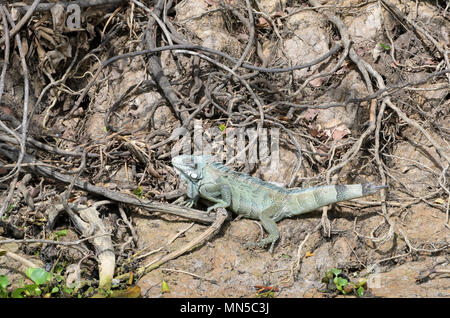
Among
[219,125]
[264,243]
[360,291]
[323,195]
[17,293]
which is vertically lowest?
[360,291]

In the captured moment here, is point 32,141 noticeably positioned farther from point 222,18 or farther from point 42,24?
point 222,18

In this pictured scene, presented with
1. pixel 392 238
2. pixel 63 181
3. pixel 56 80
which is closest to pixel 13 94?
pixel 56 80

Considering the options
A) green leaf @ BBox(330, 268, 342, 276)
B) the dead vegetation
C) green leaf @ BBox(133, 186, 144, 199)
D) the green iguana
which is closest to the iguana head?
the green iguana

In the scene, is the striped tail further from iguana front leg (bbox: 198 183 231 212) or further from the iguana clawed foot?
iguana front leg (bbox: 198 183 231 212)

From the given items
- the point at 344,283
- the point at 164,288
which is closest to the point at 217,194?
the point at 164,288

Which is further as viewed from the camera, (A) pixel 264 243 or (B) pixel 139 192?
(B) pixel 139 192

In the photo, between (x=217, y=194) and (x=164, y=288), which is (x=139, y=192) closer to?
(x=217, y=194)

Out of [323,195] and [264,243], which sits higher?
[323,195]
